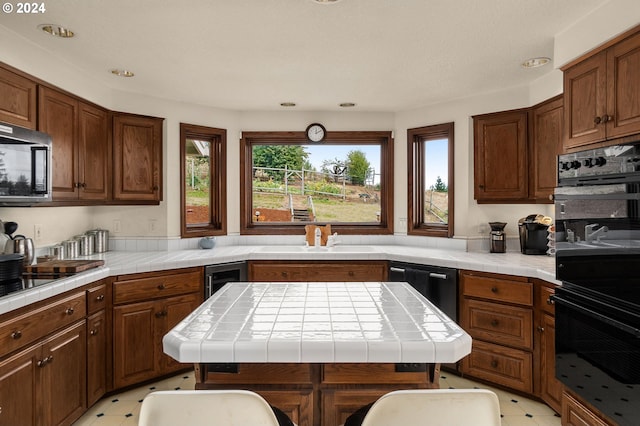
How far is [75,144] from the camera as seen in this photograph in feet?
9.66

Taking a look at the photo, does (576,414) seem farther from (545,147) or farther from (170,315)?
(170,315)

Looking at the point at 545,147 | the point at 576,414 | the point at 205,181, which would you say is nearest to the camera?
the point at 576,414

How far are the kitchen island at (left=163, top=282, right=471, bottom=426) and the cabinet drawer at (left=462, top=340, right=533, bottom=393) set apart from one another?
5.22 feet

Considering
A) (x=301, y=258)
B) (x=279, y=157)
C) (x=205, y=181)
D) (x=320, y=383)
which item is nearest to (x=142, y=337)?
(x=301, y=258)

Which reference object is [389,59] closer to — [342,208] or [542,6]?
[542,6]

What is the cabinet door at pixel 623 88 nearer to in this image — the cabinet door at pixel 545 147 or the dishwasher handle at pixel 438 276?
the cabinet door at pixel 545 147

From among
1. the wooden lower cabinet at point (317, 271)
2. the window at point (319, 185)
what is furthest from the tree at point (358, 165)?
the wooden lower cabinet at point (317, 271)

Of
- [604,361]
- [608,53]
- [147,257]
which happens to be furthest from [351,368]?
[147,257]

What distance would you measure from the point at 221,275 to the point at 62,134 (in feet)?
5.22

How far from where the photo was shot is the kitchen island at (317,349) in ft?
4.10

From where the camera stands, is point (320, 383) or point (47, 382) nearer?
point (320, 383)

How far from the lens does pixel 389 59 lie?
2793 mm

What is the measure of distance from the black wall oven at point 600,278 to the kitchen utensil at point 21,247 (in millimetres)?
3268

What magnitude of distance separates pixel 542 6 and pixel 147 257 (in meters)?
3.24
